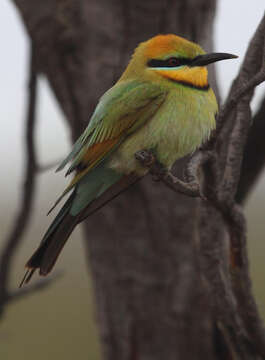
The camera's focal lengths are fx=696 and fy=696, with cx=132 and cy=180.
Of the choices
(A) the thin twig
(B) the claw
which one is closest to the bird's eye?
(B) the claw

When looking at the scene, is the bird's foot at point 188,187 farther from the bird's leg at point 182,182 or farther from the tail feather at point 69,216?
the tail feather at point 69,216

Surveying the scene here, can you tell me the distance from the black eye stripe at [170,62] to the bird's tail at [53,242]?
491 millimetres

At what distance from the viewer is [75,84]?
247cm

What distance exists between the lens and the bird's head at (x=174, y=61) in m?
2.08

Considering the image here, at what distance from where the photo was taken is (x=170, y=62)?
6.98 ft

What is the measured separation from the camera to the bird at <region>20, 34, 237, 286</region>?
2.01 metres

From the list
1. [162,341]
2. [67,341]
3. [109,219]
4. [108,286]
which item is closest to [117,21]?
[109,219]

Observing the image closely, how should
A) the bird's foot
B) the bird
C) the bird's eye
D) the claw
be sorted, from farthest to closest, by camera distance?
the bird's eye, the bird, the claw, the bird's foot

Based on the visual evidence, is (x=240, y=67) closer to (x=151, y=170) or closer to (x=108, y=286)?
(x=151, y=170)

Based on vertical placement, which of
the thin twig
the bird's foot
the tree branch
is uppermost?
the bird's foot

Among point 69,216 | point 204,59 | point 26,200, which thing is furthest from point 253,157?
point 26,200

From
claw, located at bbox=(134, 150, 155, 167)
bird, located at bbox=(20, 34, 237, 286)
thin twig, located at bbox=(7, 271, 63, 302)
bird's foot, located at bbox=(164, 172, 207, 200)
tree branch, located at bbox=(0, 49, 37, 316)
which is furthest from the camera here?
thin twig, located at bbox=(7, 271, 63, 302)

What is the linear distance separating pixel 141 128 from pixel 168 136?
9 cm

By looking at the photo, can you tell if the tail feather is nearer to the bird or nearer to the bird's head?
the bird
